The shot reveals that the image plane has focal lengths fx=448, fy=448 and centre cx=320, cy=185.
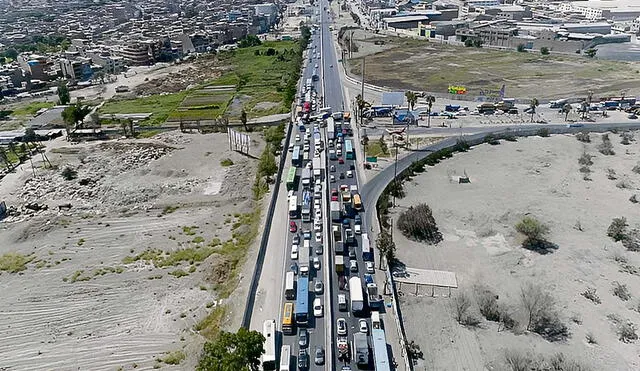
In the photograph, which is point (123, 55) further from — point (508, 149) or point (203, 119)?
point (508, 149)

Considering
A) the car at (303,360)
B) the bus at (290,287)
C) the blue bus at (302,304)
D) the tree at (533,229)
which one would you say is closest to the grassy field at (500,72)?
the tree at (533,229)

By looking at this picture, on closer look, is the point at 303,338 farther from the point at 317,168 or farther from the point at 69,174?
the point at 69,174

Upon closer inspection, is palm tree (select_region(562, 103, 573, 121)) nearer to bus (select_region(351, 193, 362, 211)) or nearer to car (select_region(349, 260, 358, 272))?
bus (select_region(351, 193, 362, 211))

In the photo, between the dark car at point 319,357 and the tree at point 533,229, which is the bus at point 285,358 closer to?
the dark car at point 319,357

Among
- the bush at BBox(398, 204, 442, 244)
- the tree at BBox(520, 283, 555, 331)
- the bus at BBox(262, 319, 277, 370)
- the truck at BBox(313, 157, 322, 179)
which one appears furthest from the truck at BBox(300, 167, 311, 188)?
the tree at BBox(520, 283, 555, 331)

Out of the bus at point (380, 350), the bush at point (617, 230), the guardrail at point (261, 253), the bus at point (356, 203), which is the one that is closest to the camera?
the bus at point (380, 350)

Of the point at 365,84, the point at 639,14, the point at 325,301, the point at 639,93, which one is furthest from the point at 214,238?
the point at 639,14

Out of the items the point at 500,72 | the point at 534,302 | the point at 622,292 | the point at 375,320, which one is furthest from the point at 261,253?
the point at 500,72
